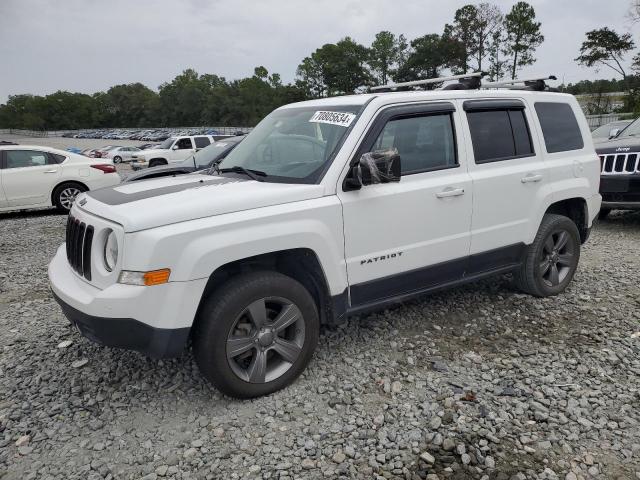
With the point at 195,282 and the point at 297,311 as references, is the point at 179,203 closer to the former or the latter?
the point at 195,282

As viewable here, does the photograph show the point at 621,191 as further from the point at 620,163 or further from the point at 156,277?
the point at 156,277

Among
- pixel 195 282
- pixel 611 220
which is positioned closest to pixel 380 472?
pixel 195 282

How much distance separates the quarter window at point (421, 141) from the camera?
3591mm

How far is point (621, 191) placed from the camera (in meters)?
7.11

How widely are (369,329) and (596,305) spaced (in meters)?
2.18

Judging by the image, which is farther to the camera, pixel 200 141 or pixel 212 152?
pixel 200 141

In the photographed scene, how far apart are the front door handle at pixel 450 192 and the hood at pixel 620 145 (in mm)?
4728

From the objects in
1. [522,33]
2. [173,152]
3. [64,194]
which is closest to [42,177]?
[64,194]

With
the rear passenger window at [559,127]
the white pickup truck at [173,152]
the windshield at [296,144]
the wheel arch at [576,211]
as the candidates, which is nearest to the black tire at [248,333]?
the windshield at [296,144]

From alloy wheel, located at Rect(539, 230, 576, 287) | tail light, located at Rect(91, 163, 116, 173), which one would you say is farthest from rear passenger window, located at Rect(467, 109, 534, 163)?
tail light, located at Rect(91, 163, 116, 173)

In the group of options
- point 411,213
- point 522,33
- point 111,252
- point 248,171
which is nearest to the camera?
point 111,252

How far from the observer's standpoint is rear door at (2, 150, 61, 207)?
32.6 ft

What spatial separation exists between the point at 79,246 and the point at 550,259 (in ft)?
13.1

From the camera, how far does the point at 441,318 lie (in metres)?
4.34
